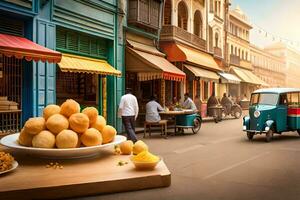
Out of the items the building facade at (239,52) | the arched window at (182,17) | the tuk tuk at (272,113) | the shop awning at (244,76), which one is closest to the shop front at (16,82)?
the tuk tuk at (272,113)

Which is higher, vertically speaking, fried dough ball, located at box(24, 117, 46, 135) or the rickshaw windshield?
the rickshaw windshield

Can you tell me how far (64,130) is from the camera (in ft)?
10.9

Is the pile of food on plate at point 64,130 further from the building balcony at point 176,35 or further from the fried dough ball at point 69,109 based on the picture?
the building balcony at point 176,35

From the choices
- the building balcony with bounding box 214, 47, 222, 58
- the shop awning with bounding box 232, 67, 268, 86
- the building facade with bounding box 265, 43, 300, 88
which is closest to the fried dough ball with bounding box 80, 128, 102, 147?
the building balcony with bounding box 214, 47, 222, 58

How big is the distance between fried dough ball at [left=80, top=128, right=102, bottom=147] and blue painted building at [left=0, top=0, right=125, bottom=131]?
733cm

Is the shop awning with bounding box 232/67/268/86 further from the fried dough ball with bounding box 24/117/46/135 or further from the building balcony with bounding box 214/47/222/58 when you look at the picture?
the fried dough ball with bounding box 24/117/46/135

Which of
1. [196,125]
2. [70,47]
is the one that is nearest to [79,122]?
[70,47]

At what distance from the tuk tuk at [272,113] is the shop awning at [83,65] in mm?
5291

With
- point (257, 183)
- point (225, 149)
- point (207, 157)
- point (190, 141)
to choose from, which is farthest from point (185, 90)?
point (257, 183)

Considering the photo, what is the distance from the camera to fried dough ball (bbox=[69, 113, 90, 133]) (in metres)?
3.42

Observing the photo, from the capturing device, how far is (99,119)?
375cm

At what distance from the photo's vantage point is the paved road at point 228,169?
4949mm

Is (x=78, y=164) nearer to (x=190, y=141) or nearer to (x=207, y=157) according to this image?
(x=207, y=157)

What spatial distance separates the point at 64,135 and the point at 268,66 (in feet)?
198
